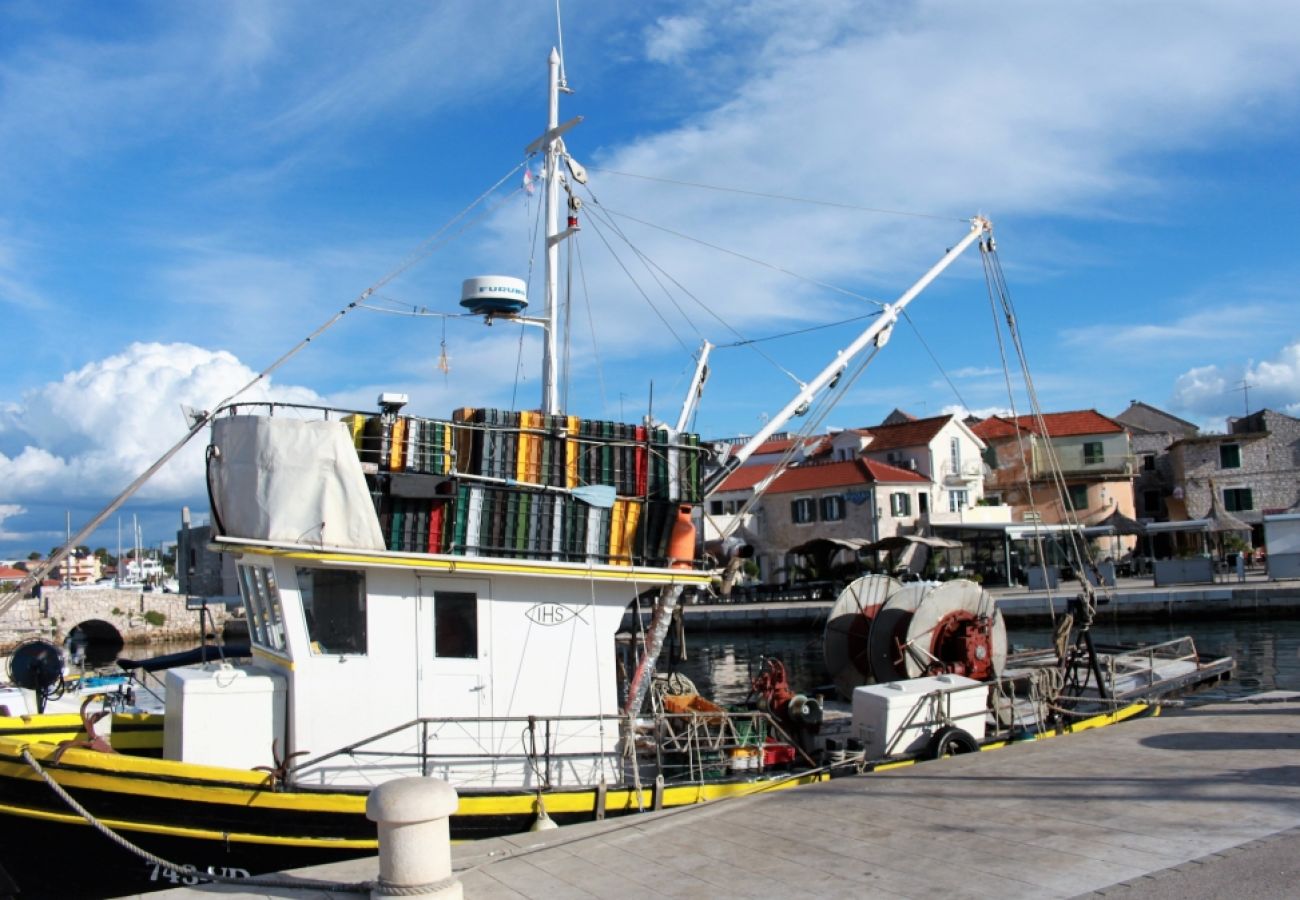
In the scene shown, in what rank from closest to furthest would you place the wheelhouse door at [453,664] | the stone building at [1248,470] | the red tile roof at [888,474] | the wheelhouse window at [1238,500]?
the wheelhouse door at [453,664] < the red tile roof at [888,474] < the stone building at [1248,470] < the wheelhouse window at [1238,500]

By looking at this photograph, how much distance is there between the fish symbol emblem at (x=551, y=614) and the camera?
11.1 metres

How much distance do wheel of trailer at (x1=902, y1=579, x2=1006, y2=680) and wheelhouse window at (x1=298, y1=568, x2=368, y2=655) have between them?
8750 mm

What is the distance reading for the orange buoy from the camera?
Result: 39.0 feet

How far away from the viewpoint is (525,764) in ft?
34.8

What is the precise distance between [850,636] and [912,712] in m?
5.80

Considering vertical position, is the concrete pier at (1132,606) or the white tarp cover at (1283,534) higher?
the white tarp cover at (1283,534)

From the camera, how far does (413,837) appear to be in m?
6.57

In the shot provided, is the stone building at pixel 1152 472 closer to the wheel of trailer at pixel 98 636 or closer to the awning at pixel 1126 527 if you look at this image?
the awning at pixel 1126 527

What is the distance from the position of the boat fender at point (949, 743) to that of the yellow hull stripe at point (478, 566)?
3.17 metres

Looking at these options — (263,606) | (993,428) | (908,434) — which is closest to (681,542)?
(263,606)

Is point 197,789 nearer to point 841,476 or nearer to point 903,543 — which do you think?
point 903,543

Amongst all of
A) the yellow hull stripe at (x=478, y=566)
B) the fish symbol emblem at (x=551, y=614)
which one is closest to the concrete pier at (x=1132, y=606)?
the yellow hull stripe at (x=478, y=566)

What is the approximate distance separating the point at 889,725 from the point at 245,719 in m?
6.80

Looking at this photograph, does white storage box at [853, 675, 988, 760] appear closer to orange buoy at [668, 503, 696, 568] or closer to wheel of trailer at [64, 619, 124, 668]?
orange buoy at [668, 503, 696, 568]
